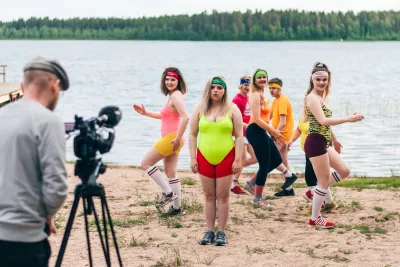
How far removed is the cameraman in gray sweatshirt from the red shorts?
11.5 feet

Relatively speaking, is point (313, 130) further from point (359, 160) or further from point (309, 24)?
point (309, 24)

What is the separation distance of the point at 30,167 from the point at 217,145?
3606mm

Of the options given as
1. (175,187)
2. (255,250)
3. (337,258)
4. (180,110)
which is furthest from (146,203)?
(337,258)

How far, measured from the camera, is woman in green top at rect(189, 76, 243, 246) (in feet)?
23.4

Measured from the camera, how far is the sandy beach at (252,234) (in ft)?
22.4

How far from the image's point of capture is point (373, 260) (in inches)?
268

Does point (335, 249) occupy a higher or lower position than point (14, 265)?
lower

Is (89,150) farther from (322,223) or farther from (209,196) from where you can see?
(322,223)

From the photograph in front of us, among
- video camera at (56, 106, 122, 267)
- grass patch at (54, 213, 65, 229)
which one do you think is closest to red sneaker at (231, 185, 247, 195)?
grass patch at (54, 213, 65, 229)

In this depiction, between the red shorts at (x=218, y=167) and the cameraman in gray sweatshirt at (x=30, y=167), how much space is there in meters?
3.52

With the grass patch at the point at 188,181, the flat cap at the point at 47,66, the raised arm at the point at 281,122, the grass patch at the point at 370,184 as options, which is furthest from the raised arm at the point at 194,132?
the grass patch at the point at 370,184

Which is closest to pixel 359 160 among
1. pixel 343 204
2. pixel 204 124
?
pixel 343 204

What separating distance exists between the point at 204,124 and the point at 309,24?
15045 centimetres

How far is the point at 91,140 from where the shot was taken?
4.34 metres
